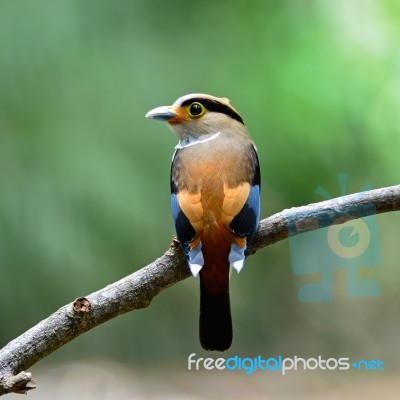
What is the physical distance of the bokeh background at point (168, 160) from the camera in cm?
158

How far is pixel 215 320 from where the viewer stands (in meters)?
1.12

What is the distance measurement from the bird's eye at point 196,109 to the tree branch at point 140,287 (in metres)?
0.20

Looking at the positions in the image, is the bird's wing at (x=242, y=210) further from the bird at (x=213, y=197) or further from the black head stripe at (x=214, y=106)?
the black head stripe at (x=214, y=106)

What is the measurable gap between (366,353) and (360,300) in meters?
0.16

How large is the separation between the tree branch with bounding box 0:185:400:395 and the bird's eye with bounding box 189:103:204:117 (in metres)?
0.20

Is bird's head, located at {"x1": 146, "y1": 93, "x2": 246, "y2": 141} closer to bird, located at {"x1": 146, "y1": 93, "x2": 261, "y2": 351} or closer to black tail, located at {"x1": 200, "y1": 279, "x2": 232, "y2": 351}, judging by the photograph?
bird, located at {"x1": 146, "y1": 93, "x2": 261, "y2": 351}

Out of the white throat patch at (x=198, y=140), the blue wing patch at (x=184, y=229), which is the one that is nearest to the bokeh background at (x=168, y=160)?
the white throat patch at (x=198, y=140)

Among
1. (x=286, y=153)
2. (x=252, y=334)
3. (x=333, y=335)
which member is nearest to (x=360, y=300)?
(x=333, y=335)

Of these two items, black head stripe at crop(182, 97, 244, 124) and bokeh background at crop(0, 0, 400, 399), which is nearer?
black head stripe at crop(182, 97, 244, 124)

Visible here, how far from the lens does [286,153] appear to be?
1595 millimetres

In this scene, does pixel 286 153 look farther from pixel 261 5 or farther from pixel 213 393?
pixel 213 393

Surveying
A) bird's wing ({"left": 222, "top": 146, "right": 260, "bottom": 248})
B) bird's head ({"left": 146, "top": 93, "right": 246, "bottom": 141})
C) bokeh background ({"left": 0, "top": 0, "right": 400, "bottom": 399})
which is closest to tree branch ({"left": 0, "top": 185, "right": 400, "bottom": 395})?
bird's wing ({"left": 222, "top": 146, "right": 260, "bottom": 248})

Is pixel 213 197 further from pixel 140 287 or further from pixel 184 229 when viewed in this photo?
pixel 140 287

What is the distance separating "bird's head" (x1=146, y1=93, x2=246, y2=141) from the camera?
1127 mm
